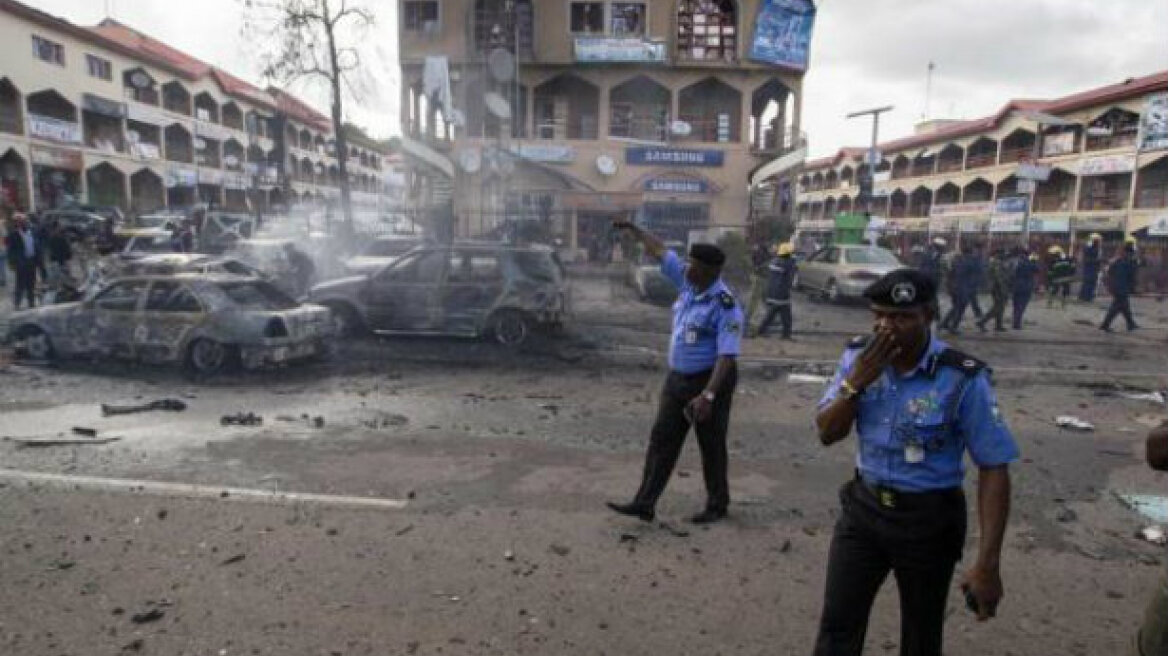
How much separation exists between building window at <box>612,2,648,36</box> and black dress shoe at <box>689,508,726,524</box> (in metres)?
29.3

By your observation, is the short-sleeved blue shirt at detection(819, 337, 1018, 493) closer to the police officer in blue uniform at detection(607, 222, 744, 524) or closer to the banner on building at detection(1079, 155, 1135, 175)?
the police officer in blue uniform at detection(607, 222, 744, 524)

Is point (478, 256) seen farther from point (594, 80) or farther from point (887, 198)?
point (887, 198)

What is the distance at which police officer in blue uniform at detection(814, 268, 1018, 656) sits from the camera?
7.14ft

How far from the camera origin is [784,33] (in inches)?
1190

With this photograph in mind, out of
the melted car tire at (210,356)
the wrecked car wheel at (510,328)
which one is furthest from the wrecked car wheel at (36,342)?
the wrecked car wheel at (510,328)

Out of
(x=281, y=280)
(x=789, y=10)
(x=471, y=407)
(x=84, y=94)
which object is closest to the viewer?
(x=471, y=407)

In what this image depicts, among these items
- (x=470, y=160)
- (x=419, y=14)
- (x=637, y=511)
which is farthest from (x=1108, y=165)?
(x=637, y=511)

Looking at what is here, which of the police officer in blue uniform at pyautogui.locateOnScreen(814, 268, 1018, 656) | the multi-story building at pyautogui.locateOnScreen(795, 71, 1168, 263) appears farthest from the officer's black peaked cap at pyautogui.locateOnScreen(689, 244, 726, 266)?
the multi-story building at pyautogui.locateOnScreen(795, 71, 1168, 263)

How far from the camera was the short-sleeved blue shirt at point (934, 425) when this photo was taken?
2193 mm

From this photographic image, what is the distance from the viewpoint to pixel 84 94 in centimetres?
3453

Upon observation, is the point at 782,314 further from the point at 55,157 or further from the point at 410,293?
the point at 55,157

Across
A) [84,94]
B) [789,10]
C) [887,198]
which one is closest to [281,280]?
[789,10]

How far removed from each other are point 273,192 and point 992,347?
55.2 metres

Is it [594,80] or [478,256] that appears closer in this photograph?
[478,256]
